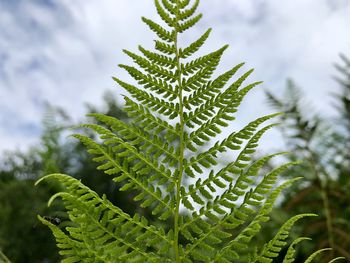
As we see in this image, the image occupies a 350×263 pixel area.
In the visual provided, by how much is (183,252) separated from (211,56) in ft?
1.48

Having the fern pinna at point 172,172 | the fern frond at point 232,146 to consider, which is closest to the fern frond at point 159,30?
the fern pinna at point 172,172

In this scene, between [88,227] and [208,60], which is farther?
[208,60]

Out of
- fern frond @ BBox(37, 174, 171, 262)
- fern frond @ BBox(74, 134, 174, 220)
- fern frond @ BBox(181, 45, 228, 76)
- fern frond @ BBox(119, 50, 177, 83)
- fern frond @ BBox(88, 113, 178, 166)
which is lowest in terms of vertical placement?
fern frond @ BBox(37, 174, 171, 262)

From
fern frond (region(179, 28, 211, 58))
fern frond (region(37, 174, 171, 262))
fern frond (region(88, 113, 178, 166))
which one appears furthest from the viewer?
fern frond (region(179, 28, 211, 58))

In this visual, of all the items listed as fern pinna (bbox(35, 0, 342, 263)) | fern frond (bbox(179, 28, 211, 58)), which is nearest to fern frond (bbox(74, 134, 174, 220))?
fern pinna (bbox(35, 0, 342, 263))

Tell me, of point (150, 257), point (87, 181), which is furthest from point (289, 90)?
point (87, 181)

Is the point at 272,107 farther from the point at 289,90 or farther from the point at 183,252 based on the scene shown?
the point at 183,252

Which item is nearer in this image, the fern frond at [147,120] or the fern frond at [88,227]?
the fern frond at [88,227]

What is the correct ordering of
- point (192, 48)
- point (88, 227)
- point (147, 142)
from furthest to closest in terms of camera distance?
point (192, 48) < point (147, 142) < point (88, 227)

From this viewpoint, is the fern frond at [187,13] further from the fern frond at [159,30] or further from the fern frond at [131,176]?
the fern frond at [131,176]

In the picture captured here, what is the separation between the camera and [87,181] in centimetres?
1588

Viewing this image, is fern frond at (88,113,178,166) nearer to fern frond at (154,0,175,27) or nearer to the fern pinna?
the fern pinna

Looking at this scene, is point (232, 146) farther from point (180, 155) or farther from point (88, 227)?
point (88, 227)

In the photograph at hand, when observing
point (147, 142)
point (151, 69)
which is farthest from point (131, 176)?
point (151, 69)
